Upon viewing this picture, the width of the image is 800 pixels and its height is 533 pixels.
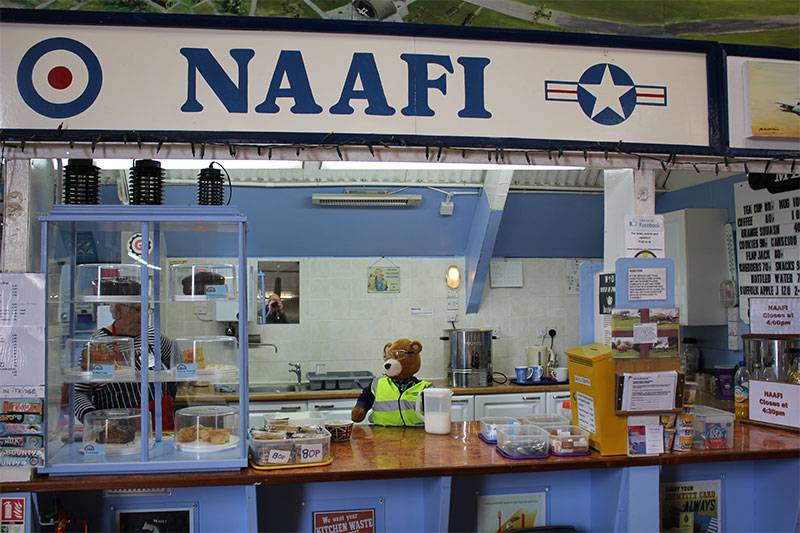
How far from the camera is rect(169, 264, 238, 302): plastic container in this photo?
2.72 metres

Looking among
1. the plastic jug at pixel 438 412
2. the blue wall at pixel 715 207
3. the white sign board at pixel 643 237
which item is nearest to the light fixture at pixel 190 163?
the plastic jug at pixel 438 412

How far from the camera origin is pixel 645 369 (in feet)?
9.49

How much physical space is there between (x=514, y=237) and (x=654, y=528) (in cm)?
365

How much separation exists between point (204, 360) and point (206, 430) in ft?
1.04

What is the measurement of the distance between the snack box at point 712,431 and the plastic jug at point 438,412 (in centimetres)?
123

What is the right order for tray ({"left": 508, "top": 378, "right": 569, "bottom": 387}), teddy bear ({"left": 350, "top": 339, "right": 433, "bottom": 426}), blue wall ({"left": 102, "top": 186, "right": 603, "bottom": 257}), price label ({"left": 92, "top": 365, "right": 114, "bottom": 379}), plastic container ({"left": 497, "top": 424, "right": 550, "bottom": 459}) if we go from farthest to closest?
tray ({"left": 508, "top": 378, "right": 569, "bottom": 387}) → blue wall ({"left": 102, "top": 186, "right": 603, "bottom": 257}) → teddy bear ({"left": 350, "top": 339, "right": 433, "bottom": 426}) → plastic container ({"left": 497, "top": 424, "right": 550, "bottom": 459}) → price label ({"left": 92, "top": 365, "right": 114, "bottom": 379})

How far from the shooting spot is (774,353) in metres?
3.57

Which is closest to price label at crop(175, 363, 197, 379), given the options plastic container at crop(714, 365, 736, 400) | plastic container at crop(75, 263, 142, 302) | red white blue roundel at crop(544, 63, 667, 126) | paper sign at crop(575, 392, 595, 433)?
plastic container at crop(75, 263, 142, 302)

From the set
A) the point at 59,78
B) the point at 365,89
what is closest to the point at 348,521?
the point at 365,89

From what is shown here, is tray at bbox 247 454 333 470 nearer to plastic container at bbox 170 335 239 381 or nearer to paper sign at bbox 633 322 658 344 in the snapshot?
plastic container at bbox 170 335 239 381

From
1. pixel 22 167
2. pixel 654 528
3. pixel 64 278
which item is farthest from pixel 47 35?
pixel 654 528

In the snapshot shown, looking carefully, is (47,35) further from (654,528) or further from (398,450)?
(654,528)

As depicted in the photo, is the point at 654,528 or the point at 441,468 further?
the point at 654,528

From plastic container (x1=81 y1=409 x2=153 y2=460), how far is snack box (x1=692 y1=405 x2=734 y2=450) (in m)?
2.55
